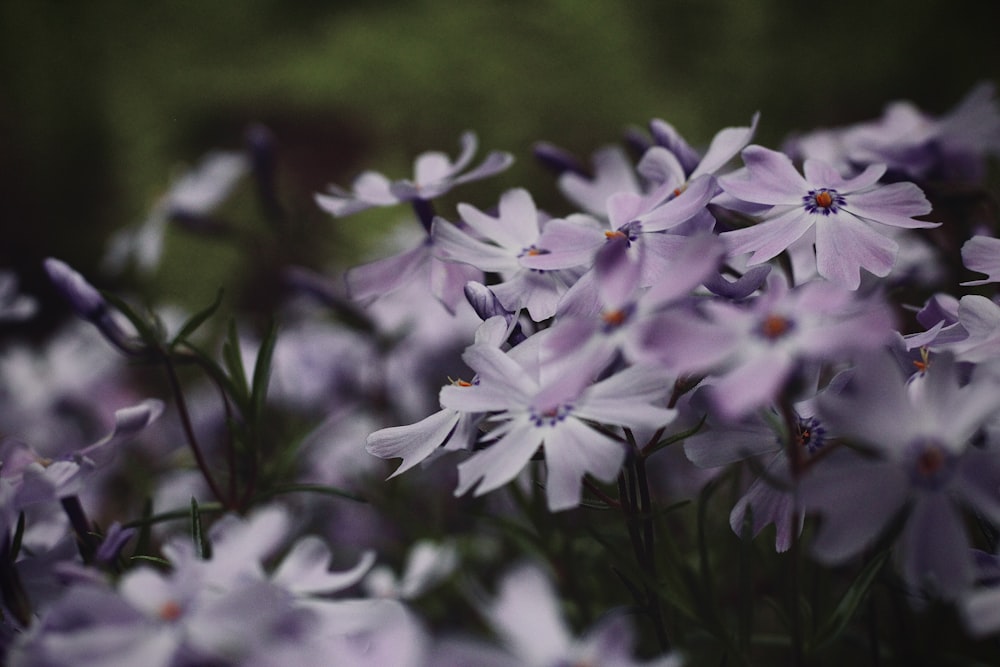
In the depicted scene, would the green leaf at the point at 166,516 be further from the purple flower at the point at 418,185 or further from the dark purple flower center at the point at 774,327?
the dark purple flower center at the point at 774,327

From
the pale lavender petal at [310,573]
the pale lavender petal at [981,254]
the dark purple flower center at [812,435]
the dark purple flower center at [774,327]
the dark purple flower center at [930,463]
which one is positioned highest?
the pale lavender petal at [981,254]

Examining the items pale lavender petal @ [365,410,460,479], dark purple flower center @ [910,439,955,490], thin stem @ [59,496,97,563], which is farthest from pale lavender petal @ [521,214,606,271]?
thin stem @ [59,496,97,563]

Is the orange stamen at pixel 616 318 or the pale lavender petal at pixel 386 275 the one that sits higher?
the orange stamen at pixel 616 318

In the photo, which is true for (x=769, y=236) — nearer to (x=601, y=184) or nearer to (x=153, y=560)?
(x=601, y=184)

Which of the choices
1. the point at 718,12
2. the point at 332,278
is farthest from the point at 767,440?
the point at 718,12

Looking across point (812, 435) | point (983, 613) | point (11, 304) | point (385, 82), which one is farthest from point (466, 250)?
point (385, 82)

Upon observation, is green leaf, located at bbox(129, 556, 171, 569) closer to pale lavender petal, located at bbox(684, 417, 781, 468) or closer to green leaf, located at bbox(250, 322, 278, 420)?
green leaf, located at bbox(250, 322, 278, 420)

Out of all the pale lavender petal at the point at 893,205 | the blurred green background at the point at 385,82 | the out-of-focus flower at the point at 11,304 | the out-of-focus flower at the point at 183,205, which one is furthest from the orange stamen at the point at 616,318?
the blurred green background at the point at 385,82
